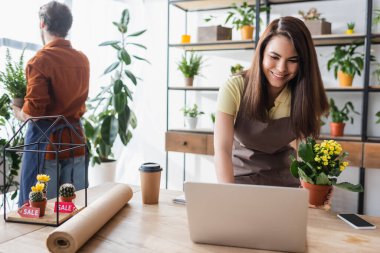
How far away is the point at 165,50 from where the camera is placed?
4078 mm

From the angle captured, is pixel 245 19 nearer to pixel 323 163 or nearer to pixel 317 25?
pixel 317 25

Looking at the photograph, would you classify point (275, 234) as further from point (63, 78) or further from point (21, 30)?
point (21, 30)

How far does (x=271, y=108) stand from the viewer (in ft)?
5.61

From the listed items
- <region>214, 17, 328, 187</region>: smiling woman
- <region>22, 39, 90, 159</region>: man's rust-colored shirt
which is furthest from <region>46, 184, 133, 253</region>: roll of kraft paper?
<region>22, 39, 90, 159</region>: man's rust-colored shirt

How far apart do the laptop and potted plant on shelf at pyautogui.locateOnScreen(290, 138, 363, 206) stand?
1.15ft

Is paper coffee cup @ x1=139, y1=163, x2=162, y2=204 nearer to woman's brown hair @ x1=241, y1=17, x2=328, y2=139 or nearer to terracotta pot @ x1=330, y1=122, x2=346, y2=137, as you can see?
woman's brown hair @ x1=241, y1=17, x2=328, y2=139

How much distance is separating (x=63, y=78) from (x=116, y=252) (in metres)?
1.35

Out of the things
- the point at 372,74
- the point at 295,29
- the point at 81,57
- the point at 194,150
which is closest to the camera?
the point at 295,29

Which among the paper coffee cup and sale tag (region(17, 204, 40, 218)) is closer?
sale tag (region(17, 204, 40, 218))

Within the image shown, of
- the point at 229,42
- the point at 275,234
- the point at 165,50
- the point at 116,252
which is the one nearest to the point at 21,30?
the point at 165,50

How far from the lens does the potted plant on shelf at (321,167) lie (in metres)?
1.21

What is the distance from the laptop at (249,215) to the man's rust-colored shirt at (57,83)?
48.4 inches

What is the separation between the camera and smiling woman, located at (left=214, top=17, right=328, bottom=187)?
4.96 ft

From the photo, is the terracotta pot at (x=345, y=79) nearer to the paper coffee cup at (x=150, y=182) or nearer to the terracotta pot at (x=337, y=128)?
the terracotta pot at (x=337, y=128)
